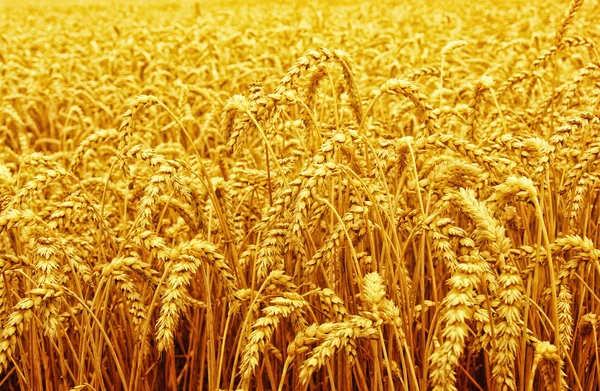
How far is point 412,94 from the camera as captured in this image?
1.79m

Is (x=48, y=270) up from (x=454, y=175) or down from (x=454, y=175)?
down

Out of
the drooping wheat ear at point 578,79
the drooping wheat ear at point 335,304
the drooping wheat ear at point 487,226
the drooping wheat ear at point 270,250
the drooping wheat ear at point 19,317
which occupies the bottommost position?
the drooping wheat ear at point 335,304

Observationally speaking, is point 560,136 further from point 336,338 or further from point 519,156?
point 336,338

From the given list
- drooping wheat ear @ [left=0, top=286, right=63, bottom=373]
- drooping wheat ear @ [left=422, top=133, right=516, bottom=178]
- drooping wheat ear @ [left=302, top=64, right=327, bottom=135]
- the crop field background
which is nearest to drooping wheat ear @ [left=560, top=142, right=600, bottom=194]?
the crop field background

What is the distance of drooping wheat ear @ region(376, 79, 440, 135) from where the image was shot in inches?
69.6

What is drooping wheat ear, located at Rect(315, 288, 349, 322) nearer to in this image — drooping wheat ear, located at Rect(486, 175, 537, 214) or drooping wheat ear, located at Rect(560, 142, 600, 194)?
drooping wheat ear, located at Rect(486, 175, 537, 214)

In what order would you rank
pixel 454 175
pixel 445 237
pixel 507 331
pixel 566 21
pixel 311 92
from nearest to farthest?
1. pixel 507 331
2. pixel 445 237
3. pixel 454 175
4. pixel 311 92
5. pixel 566 21

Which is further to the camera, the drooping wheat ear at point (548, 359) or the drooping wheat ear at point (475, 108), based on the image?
the drooping wheat ear at point (475, 108)

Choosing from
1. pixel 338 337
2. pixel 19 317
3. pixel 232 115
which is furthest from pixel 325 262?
pixel 19 317

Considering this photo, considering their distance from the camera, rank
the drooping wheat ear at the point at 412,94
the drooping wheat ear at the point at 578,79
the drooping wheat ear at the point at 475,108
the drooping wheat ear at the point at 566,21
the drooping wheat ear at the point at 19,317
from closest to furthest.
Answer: the drooping wheat ear at the point at 19,317
the drooping wheat ear at the point at 412,94
the drooping wheat ear at the point at 475,108
the drooping wheat ear at the point at 578,79
the drooping wheat ear at the point at 566,21

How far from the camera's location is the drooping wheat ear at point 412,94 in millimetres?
1767

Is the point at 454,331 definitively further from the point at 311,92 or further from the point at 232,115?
the point at 311,92

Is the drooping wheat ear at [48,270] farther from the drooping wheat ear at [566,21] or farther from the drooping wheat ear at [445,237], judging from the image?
the drooping wheat ear at [566,21]

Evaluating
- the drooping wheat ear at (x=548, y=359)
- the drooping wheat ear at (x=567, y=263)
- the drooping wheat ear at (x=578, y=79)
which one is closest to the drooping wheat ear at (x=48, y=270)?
the drooping wheat ear at (x=548, y=359)
